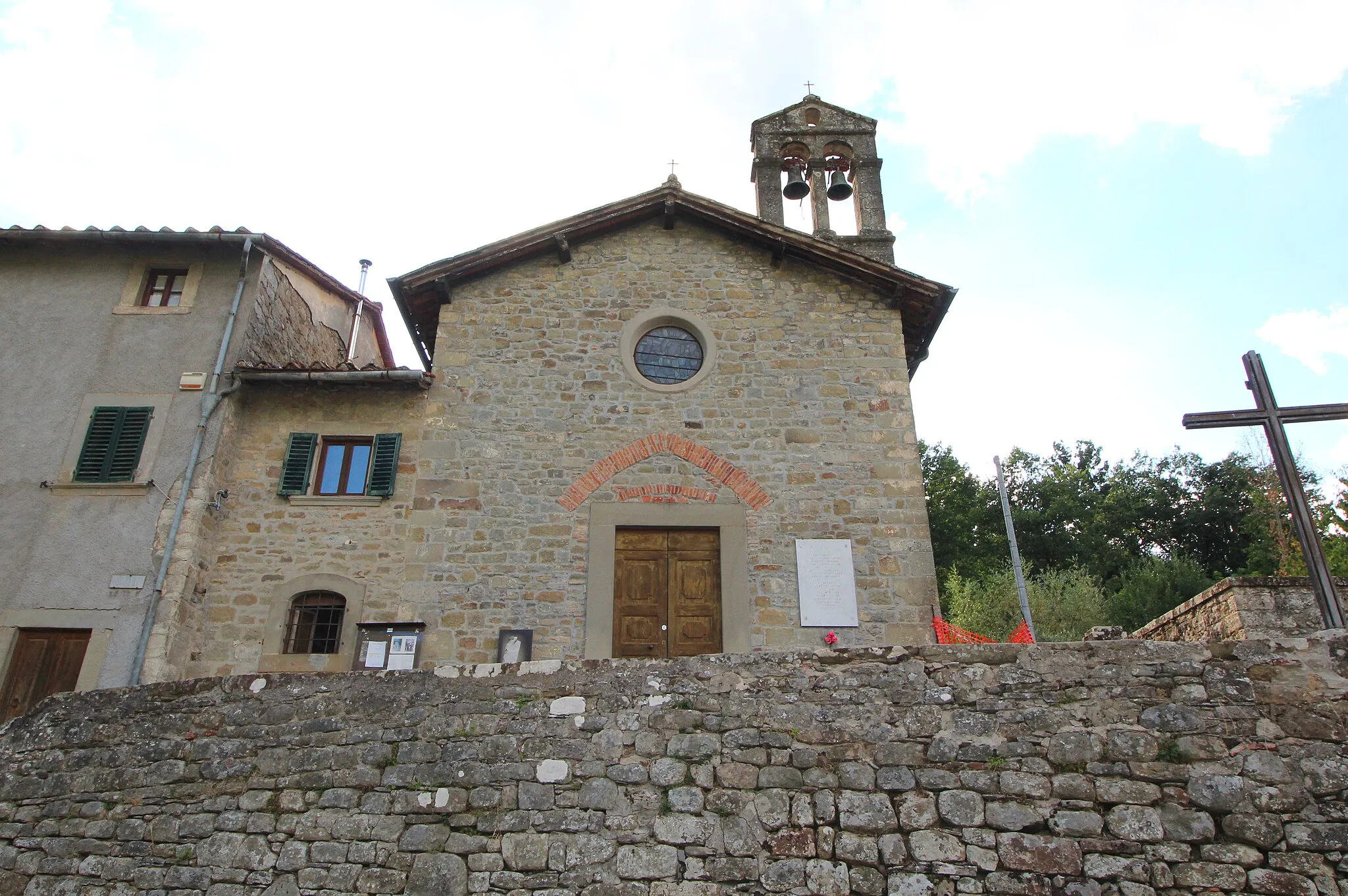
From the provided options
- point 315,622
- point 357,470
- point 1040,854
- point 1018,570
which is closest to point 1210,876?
point 1040,854

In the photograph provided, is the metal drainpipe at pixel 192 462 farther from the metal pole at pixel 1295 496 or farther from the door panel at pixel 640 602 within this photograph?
the metal pole at pixel 1295 496

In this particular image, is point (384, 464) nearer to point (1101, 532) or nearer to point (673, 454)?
point (673, 454)

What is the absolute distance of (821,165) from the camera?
497 inches

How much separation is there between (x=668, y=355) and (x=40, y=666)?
783 cm

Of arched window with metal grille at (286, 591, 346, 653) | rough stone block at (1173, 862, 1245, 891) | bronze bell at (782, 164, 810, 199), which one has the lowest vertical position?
rough stone block at (1173, 862, 1245, 891)

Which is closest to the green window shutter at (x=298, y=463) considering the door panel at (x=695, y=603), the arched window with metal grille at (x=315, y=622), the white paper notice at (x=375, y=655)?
the arched window with metal grille at (x=315, y=622)

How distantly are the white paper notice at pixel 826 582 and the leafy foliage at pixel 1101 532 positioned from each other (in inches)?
576

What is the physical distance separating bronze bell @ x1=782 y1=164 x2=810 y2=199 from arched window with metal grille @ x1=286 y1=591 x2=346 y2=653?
8.32 metres

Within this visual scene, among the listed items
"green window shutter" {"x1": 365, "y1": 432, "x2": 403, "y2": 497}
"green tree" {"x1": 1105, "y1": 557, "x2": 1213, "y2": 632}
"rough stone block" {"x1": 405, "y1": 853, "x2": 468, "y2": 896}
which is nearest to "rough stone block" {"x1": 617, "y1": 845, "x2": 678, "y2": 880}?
"rough stone block" {"x1": 405, "y1": 853, "x2": 468, "y2": 896}

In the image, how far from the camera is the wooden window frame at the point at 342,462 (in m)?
10.3

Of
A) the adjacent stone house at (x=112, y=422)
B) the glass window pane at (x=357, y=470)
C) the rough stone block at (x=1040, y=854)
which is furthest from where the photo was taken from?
the glass window pane at (x=357, y=470)

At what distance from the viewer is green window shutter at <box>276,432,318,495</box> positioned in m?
Result: 10.2

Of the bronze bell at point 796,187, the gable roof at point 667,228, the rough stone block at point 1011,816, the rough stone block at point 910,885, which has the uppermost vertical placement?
the bronze bell at point 796,187

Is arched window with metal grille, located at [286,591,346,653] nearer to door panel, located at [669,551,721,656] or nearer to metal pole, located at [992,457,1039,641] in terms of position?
door panel, located at [669,551,721,656]
